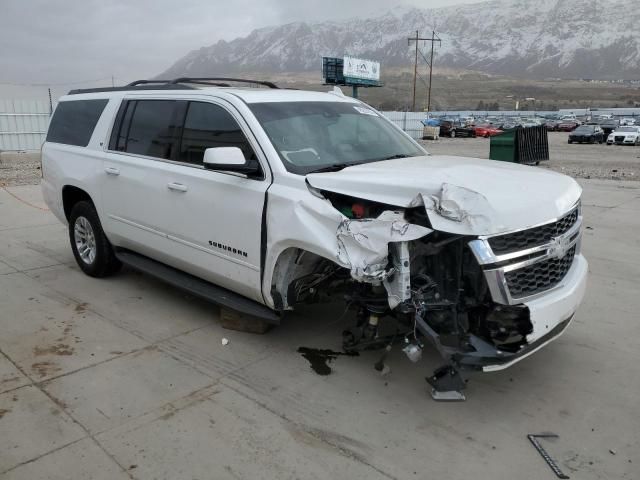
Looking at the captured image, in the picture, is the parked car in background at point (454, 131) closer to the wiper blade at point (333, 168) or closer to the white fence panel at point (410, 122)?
the white fence panel at point (410, 122)

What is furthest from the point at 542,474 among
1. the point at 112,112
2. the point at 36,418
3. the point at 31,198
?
the point at 31,198

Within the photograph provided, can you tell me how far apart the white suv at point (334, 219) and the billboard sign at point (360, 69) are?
53.0m

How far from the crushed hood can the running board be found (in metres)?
1.09

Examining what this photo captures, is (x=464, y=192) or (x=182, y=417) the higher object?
(x=464, y=192)

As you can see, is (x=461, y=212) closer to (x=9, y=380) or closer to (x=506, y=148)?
(x=9, y=380)

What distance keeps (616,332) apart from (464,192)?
2.54 meters

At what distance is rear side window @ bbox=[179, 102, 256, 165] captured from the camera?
4.22 metres

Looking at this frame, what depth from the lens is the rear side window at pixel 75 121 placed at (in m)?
5.77

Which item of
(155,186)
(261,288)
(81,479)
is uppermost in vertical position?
(155,186)

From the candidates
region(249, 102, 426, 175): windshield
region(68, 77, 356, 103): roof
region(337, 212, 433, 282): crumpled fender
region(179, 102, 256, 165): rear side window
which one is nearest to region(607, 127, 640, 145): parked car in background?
region(68, 77, 356, 103): roof

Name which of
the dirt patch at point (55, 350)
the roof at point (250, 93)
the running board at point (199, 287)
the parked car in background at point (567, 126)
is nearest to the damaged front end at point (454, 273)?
the running board at point (199, 287)

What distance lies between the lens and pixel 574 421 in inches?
134

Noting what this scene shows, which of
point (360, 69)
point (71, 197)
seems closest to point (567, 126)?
point (360, 69)

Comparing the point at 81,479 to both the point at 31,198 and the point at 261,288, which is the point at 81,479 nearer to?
the point at 261,288
